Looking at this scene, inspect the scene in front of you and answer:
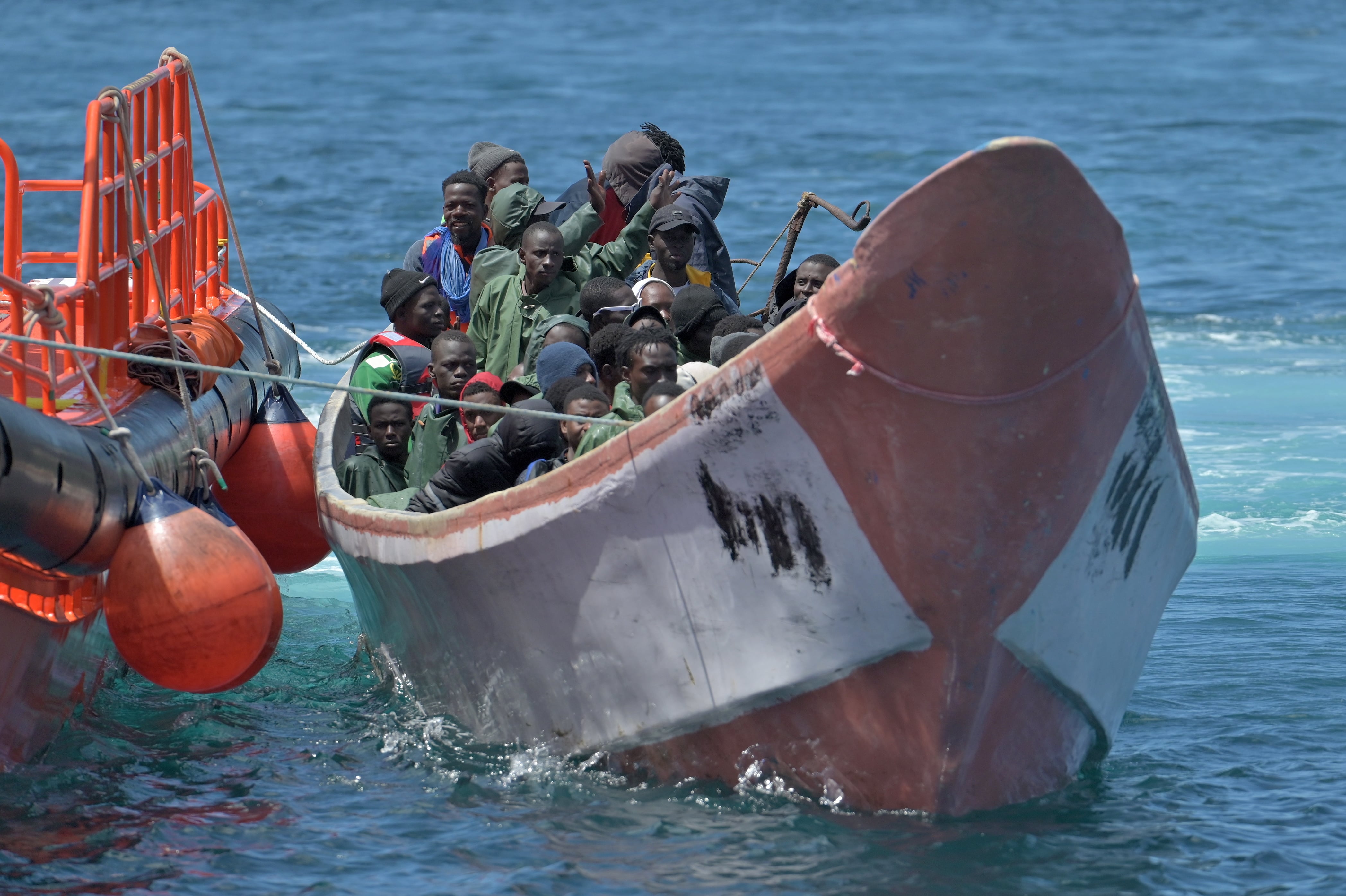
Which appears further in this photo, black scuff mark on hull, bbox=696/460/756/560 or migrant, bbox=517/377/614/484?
migrant, bbox=517/377/614/484

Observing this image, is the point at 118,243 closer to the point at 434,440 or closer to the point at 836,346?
the point at 434,440

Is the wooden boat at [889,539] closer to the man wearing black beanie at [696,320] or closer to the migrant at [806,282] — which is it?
the man wearing black beanie at [696,320]

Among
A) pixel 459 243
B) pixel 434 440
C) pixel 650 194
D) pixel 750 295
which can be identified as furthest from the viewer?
pixel 750 295

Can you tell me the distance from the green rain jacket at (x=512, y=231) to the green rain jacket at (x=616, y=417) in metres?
1.90

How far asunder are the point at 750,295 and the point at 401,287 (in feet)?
35.8

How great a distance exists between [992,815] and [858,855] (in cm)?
49

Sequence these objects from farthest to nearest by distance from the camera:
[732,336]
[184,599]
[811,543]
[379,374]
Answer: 1. [379,374]
2. [732,336]
3. [184,599]
4. [811,543]

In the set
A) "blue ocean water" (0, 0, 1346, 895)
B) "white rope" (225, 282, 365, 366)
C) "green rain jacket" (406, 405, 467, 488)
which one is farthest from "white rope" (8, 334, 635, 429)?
"white rope" (225, 282, 365, 366)

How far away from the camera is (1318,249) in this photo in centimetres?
2119

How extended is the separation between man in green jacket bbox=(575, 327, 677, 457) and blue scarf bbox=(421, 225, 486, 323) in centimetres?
237

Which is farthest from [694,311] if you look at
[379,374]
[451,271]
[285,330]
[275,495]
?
[285,330]

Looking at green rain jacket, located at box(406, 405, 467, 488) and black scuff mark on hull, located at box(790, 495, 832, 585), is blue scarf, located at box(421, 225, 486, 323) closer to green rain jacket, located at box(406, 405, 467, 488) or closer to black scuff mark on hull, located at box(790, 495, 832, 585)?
green rain jacket, located at box(406, 405, 467, 488)

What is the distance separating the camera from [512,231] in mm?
8797

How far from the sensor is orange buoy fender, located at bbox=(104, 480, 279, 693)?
5.60 metres
